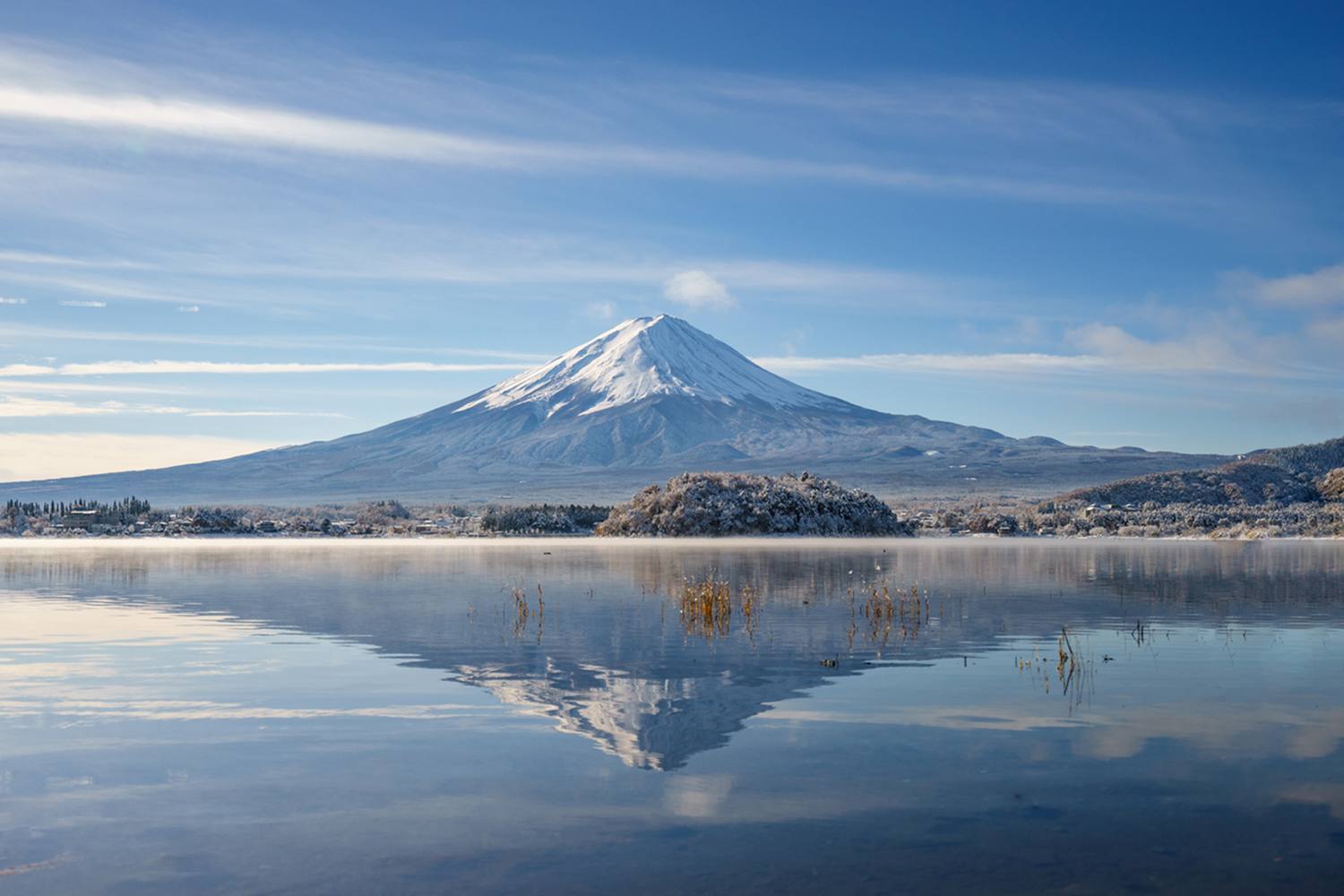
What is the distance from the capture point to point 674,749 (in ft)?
28.8

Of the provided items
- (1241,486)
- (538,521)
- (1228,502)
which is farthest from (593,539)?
(1241,486)

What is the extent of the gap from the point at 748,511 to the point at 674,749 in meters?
52.1

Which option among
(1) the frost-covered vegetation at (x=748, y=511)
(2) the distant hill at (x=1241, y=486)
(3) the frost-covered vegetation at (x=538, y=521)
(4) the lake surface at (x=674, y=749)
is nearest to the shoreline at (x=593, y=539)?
(1) the frost-covered vegetation at (x=748, y=511)

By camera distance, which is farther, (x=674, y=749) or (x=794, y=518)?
Result: (x=794, y=518)

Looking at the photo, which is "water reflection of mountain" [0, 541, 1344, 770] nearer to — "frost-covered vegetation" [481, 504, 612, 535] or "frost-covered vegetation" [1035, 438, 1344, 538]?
"frost-covered vegetation" [1035, 438, 1344, 538]

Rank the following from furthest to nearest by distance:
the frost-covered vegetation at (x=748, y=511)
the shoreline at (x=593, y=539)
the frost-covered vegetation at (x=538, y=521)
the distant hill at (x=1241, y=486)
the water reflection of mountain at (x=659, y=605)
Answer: the distant hill at (x=1241, y=486)
the frost-covered vegetation at (x=538, y=521)
the frost-covered vegetation at (x=748, y=511)
the shoreline at (x=593, y=539)
the water reflection of mountain at (x=659, y=605)

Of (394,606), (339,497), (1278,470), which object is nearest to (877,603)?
(394,606)

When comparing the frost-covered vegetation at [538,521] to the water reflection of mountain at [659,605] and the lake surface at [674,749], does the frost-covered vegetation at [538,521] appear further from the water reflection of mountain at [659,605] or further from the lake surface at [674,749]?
→ the lake surface at [674,749]

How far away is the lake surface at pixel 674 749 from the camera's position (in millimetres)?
6301

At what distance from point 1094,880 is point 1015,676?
6.36 meters

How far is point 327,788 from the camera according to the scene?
7781 mm

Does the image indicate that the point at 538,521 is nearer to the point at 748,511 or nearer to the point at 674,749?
the point at 748,511

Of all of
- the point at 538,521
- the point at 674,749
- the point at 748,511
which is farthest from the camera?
the point at 538,521

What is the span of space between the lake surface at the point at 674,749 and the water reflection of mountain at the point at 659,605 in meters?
0.10
